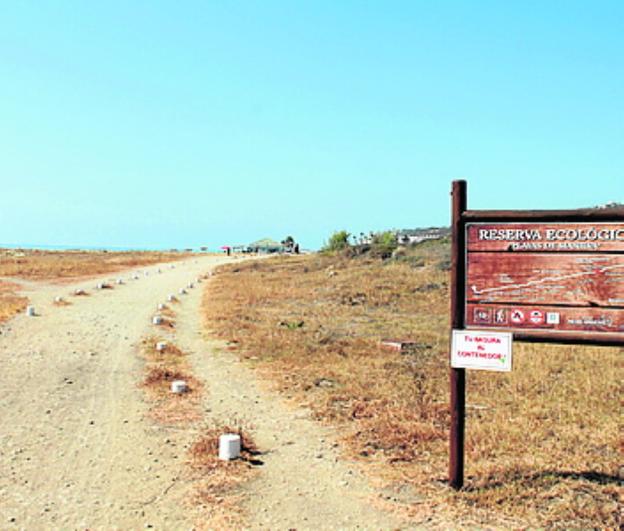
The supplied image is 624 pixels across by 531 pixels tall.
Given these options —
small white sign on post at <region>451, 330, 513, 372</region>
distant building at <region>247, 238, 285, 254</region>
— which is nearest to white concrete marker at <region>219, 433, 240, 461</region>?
small white sign on post at <region>451, 330, 513, 372</region>

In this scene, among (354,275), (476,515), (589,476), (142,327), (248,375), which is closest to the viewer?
(476,515)

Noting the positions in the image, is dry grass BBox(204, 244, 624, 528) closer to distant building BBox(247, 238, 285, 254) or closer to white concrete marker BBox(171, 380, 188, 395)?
white concrete marker BBox(171, 380, 188, 395)

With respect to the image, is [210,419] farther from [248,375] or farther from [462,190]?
[462,190]

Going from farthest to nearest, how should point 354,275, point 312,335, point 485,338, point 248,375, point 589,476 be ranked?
point 354,275 < point 312,335 < point 248,375 < point 589,476 < point 485,338

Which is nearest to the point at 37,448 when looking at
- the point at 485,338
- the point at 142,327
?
the point at 485,338

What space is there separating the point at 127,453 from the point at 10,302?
14406 millimetres

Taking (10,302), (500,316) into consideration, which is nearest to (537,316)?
(500,316)

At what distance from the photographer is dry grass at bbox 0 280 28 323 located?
15.5 metres

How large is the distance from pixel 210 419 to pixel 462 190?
12.3 feet

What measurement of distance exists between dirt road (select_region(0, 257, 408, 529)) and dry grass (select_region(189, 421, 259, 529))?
0.10 m

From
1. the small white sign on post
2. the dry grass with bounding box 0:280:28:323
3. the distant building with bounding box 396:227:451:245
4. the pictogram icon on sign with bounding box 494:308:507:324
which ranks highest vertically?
the distant building with bounding box 396:227:451:245

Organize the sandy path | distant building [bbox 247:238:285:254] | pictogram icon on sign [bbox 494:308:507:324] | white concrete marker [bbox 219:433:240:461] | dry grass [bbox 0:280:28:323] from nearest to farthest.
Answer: the sandy path → pictogram icon on sign [bbox 494:308:507:324] → white concrete marker [bbox 219:433:240:461] → dry grass [bbox 0:280:28:323] → distant building [bbox 247:238:285:254]

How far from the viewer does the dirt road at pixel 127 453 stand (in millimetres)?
4410

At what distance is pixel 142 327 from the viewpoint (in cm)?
1371
